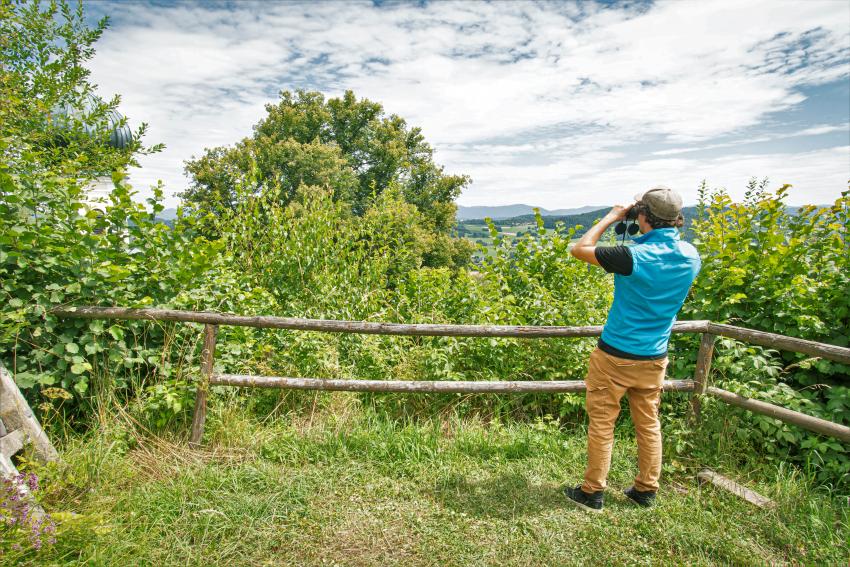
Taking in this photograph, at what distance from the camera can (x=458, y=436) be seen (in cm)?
410

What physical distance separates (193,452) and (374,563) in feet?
5.89

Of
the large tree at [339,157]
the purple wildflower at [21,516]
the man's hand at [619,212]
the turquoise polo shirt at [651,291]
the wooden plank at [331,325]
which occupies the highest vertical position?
the large tree at [339,157]

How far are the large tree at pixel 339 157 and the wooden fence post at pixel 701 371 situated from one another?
22197 mm

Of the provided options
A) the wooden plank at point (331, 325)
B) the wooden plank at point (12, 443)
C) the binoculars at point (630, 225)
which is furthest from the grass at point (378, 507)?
the binoculars at point (630, 225)

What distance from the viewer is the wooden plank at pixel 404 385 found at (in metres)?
3.85

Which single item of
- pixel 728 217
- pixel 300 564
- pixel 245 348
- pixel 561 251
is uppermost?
pixel 728 217

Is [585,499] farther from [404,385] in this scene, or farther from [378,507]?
[404,385]

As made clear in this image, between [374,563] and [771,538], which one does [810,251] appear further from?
[374,563]

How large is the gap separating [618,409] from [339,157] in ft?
92.1

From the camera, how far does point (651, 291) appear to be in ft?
9.88

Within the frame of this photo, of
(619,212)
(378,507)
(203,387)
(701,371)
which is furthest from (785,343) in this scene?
(203,387)

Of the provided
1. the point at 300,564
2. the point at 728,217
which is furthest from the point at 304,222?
the point at 728,217

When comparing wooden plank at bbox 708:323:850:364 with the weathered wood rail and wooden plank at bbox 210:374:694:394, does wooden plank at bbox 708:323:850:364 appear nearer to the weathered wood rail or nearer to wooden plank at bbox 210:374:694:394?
the weathered wood rail

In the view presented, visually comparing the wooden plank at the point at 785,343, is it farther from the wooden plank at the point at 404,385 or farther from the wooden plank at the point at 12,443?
the wooden plank at the point at 12,443
